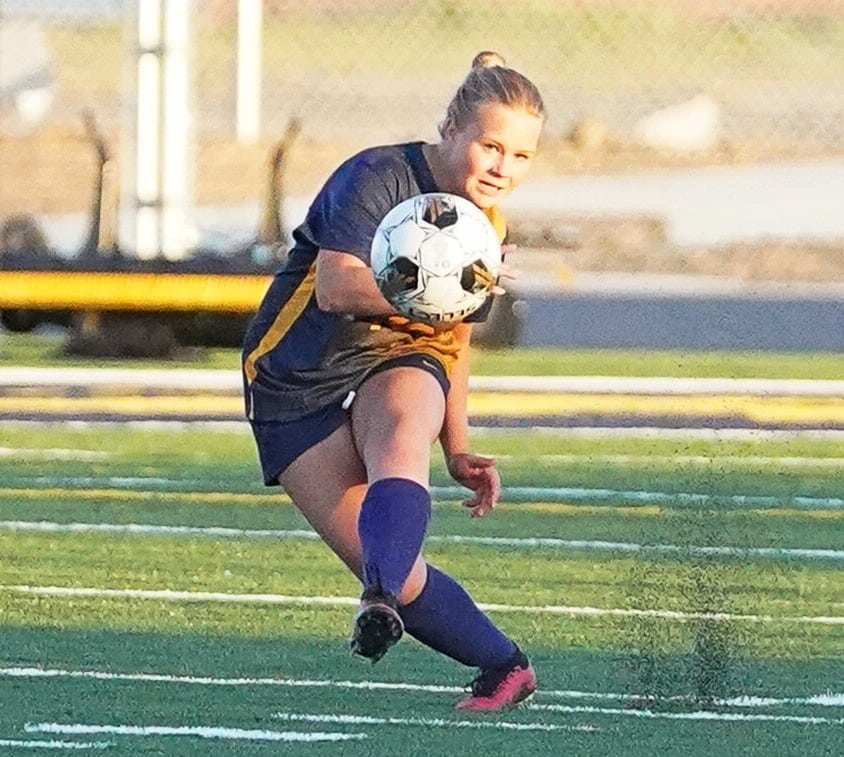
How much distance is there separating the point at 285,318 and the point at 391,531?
653 mm

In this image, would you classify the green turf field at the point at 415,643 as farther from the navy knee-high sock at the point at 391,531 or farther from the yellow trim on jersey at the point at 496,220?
the yellow trim on jersey at the point at 496,220

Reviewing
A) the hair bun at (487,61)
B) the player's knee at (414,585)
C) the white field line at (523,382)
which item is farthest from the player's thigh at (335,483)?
the white field line at (523,382)

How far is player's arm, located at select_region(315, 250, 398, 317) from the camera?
237 inches

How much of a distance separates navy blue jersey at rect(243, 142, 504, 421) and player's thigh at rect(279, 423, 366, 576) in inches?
3.7

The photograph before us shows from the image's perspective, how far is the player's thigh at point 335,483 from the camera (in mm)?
6199

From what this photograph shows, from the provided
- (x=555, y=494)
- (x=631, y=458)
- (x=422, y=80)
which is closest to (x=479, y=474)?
(x=555, y=494)

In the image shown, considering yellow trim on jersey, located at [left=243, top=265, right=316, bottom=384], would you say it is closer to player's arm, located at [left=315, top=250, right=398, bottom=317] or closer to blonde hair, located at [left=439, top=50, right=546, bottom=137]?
player's arm, located at [left=315, top=250, right=398, bottom=317]

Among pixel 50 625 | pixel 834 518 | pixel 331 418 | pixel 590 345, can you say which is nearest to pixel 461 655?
pixel 331 418

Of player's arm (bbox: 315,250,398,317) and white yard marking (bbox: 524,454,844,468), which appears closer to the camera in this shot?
player's arm (bbox: 315,250,398,317)

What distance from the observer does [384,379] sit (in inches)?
241

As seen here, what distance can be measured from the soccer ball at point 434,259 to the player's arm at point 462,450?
7.1 inches

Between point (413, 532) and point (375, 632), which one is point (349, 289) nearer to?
point (413, 532)

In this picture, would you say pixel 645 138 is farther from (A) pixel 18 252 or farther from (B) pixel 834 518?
(B) pixel 834 518

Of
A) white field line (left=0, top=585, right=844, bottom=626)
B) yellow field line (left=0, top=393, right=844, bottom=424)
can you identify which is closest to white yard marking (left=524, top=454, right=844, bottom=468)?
yellow field line (left=0, top=393, right=844, bottom=424)
